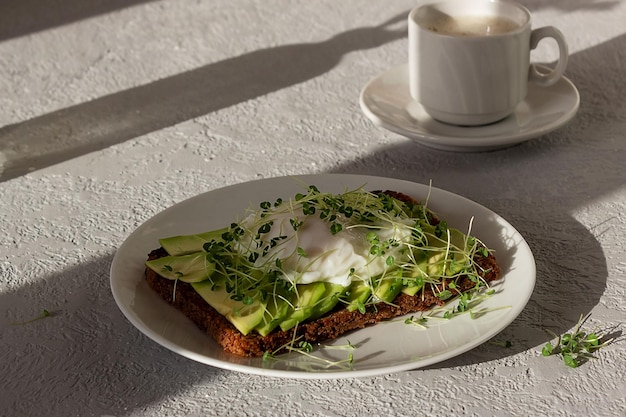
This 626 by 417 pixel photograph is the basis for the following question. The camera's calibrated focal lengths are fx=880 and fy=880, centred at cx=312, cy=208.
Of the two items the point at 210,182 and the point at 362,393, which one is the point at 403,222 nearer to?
the point at 362,393

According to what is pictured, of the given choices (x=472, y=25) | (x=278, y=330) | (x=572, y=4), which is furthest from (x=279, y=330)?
(x=572, y=4)

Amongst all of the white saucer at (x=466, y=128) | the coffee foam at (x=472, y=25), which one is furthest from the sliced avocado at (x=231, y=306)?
the coffee foam at (x=472, y=25)

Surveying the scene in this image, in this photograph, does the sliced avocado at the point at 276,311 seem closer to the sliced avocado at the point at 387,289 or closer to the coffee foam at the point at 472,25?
the sliced avocado at the point at 387,289

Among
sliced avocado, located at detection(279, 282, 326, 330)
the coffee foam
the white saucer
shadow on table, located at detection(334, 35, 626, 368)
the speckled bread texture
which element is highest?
the coffee foam

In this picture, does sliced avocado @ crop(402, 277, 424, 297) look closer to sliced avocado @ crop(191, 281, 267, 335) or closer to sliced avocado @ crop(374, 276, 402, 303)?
sliced avocado @ crop(374, 276, 402, 303)

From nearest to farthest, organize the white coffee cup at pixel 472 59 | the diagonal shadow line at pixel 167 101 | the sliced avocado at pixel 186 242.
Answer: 1. the sliced avocado at pixel 186 242
2. the white coffee cup at pixel 472 59
3. the diagonal shadow line at pixel 167 101

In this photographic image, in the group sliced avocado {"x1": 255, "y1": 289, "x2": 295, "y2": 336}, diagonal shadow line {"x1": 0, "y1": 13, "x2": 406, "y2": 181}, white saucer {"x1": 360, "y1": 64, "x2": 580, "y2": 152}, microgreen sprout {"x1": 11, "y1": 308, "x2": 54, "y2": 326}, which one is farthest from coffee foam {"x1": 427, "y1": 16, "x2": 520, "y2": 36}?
microgreen sprout {"x1": 11, "y1": 308, "x2": 54, "y2": 326}

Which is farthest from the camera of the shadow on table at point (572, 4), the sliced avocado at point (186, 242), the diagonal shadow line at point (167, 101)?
the shadow on table at point (572, 4)

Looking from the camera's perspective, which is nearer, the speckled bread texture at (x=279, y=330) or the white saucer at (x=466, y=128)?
the speckled bread texture at (x=279, y=330)

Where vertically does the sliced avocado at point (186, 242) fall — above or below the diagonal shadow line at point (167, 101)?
above
